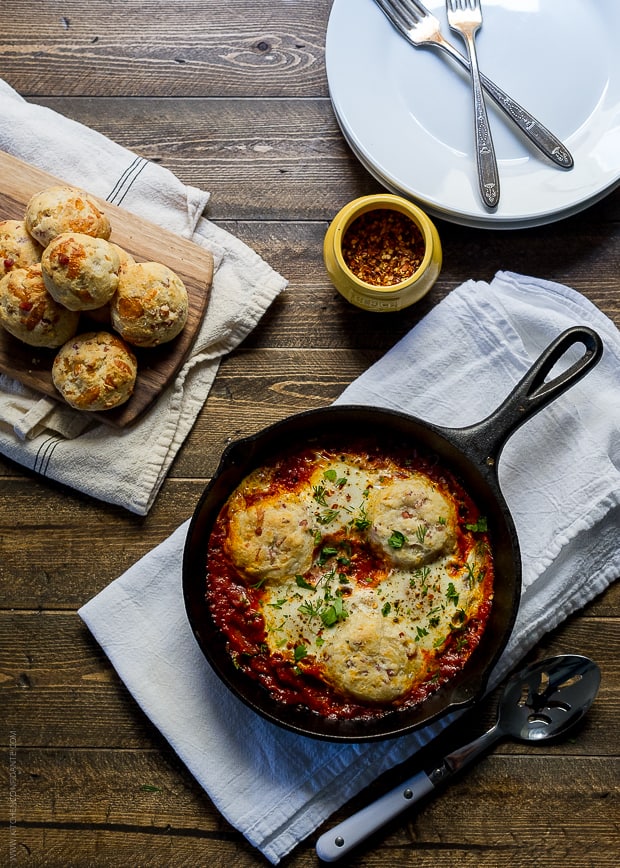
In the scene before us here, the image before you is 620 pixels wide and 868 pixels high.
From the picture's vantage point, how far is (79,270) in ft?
8.72

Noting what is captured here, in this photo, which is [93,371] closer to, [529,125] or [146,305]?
[146,305]

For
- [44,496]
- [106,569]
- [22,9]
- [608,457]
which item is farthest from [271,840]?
[22,9]

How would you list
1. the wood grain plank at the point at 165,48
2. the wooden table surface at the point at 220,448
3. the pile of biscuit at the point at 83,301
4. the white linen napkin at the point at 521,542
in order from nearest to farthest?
the pile of biscuit at the point at 83,301 < the white linen napkin at the point at 521,542 < the wooden table surface at the point at 220,448 < the wood grain plank at the point at 165,48

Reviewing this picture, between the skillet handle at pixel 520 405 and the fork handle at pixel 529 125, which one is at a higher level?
the fork handle at pixel 529 125

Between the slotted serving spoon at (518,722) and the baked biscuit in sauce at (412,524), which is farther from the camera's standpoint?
the slotted serving spoon at (518,722)

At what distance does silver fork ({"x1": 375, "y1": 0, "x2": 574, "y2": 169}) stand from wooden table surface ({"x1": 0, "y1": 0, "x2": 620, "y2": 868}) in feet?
0.98

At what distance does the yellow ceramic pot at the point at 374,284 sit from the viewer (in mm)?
2791

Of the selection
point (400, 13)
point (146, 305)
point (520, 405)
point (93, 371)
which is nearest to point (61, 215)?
point (146, 305)

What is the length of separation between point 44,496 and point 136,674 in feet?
2.49

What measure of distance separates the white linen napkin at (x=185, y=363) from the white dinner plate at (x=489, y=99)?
646mm

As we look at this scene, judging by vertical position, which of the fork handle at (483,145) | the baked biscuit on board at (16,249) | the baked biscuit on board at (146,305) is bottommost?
the baked biscuit on board at (16,249)

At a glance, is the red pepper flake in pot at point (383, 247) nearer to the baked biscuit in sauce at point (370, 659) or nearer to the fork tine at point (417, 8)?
the fork tine at point (417, 8)

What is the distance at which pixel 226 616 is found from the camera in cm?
270

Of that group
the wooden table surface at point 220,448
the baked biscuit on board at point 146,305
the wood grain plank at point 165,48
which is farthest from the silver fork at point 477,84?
the baked biscuit on board at point 146,305
